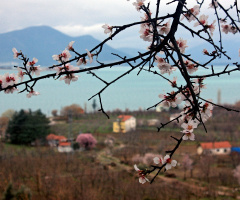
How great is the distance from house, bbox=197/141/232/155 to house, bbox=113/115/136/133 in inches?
78.9

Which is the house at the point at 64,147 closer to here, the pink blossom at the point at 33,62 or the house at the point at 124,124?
the house at the point at 124,124

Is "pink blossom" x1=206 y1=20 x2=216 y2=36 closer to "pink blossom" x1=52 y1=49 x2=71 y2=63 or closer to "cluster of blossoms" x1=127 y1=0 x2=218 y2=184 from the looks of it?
"cluster of blossoms" x1=127 y1=0 x2=218 y2=184

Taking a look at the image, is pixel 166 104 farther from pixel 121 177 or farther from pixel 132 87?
pixel 132 87

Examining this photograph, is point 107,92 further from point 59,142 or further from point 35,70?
point 35,70

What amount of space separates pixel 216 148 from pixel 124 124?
2465 millimetres

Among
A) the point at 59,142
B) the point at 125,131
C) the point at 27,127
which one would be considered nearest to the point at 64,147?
the point at 59,142

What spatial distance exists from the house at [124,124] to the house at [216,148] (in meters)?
2.00

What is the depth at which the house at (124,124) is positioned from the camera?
8.13m

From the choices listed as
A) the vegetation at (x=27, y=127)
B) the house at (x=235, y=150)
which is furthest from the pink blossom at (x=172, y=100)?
the vegetation at (x=27, y=127)

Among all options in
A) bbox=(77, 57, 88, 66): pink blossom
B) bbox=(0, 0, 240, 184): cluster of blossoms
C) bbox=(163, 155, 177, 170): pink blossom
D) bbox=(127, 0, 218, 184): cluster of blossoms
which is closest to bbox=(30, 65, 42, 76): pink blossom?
bbox=(0, 0, 240, 184): cluster of blossoms

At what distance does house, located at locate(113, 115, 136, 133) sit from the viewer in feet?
26.7

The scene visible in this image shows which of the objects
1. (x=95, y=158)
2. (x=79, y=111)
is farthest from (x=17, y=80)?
(x=79, y=111)

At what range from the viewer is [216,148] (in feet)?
23.0

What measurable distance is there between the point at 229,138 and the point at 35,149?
4.78 meters
